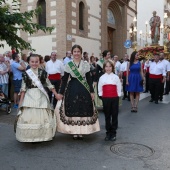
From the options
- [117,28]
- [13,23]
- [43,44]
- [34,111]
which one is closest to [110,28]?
[117,28]

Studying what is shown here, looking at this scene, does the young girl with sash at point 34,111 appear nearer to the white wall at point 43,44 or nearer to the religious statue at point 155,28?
the white wall at point 43,44

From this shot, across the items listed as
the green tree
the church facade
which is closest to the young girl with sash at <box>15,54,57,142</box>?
the green tree

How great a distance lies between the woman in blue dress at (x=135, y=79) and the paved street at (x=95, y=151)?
194cm

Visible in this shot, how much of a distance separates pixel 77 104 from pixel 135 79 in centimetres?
376

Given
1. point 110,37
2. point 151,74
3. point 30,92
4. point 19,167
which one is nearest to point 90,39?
point 110,37

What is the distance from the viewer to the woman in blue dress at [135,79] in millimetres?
8266

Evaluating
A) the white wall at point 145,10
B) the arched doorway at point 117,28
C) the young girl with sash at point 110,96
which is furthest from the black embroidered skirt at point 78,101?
the white wall at point 145,10

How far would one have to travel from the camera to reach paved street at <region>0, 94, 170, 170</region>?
4039 mm

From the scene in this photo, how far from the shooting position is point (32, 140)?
473 cm

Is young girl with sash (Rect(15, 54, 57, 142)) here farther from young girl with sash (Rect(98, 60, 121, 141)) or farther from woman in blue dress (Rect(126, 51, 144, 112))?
woman in blue dress (Rect(126, 51, 144, 112))

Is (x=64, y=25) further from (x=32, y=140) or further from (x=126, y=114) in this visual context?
(x=32, y=140)

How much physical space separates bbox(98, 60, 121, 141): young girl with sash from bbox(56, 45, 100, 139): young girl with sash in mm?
254

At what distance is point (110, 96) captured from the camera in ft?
17.0

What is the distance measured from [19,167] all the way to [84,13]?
14906 mm
